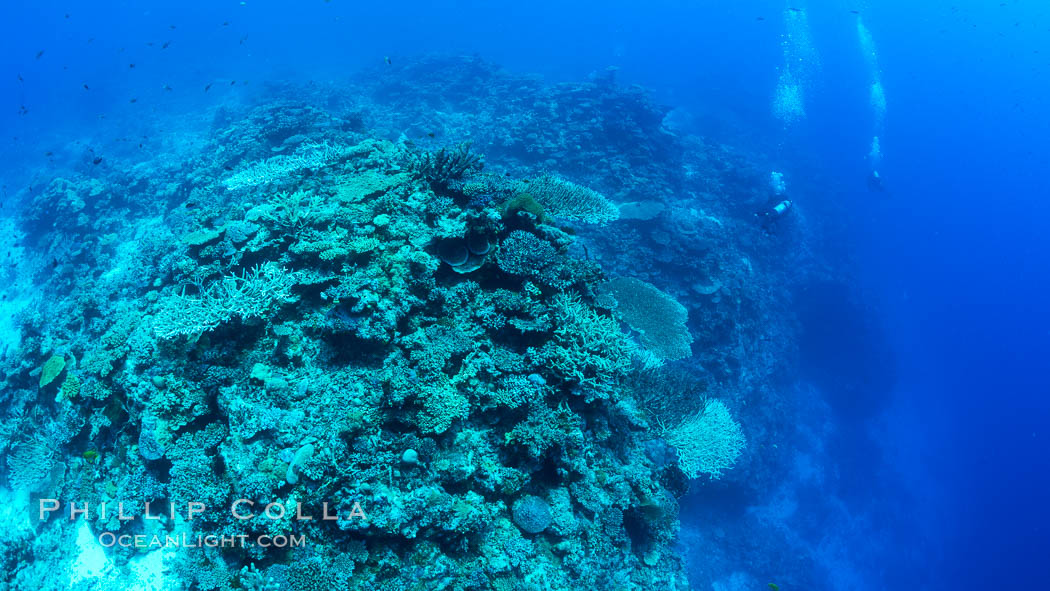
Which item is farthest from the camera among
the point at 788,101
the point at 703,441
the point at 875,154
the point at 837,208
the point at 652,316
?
the point at 788,101

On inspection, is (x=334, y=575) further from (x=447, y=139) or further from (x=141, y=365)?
(x=447, y=139)

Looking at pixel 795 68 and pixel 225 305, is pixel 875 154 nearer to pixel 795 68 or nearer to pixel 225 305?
pixel 795 68

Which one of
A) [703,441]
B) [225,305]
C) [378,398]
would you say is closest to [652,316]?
[703,441]

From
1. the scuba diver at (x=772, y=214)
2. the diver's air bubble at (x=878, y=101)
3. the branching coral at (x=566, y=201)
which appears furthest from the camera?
the diver's air bubble at (x=878, y=101)

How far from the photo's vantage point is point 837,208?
94.6 feet

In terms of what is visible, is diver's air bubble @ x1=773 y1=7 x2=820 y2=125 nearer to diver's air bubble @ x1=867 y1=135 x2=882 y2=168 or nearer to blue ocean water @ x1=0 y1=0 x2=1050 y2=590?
blue ocean water @ x1=0 y1=0 x2=1050 y2=590

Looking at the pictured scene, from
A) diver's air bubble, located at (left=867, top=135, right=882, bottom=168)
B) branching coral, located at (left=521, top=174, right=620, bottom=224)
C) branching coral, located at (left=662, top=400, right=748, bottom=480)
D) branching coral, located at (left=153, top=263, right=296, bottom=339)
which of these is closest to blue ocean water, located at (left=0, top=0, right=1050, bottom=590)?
diver's air bubble, located at (left=867, top=135, right=882, bottom=168)

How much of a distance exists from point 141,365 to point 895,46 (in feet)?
365

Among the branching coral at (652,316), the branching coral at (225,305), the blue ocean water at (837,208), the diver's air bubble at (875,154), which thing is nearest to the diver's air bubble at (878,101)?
the blue ocean water at (837,208)

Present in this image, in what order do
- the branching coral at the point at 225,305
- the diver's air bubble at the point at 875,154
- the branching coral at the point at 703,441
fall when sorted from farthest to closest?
the diver's air bubble at the point at 875,154 < the branching coral at the point at 703,441 < the branching coral at the point at 225,305

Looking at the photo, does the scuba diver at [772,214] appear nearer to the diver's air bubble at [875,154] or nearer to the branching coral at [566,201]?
the branching coral at [566,201]

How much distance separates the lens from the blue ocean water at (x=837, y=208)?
18.0 metres

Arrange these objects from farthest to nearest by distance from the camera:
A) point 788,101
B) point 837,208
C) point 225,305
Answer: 1. point 788,101
2. point 837,208
3. point 225,305

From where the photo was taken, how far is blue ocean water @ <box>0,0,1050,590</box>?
18.0 meters
